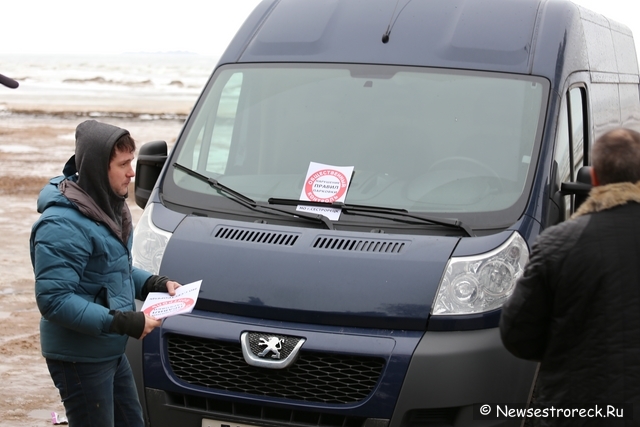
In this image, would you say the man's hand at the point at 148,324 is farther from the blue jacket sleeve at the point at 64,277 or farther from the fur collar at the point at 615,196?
the fur collar at the point at 615,196

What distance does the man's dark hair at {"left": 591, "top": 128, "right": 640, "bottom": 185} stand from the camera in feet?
11.1

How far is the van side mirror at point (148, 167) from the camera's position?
5.83 meters

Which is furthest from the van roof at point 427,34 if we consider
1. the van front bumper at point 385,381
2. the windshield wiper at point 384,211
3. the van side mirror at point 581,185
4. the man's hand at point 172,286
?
the man's hand at point 172,286

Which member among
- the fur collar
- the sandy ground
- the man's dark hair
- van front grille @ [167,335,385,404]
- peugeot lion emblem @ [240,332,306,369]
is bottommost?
the sandy ground

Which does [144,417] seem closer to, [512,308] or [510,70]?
[512,308]

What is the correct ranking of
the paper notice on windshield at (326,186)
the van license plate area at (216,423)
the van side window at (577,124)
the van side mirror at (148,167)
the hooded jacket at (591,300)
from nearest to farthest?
the hooded jacket at (591,300) < the van license plate area at (216,423) < the paper notice on windshield at (326,186) < the van side window at (577,124) < the van side mirror at (148,167)

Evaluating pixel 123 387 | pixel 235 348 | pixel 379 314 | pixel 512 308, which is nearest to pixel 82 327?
pixel 123 387

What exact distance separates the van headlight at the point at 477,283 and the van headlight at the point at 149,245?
54.5 inches

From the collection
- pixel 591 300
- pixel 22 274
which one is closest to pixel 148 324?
pixel 591 300

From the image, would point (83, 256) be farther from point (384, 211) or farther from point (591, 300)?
point (591, 300)

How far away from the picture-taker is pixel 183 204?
17.3 ft

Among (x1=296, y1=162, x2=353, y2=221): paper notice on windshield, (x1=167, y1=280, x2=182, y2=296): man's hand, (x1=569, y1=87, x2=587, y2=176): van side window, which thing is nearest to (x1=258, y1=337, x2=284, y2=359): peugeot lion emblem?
(x1=167, y1=280, x2=182, y2=296): man's hand

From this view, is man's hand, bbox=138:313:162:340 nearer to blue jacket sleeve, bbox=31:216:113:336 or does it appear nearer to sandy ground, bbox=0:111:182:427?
blue jacket sleeve, bbox=31:216:113:336

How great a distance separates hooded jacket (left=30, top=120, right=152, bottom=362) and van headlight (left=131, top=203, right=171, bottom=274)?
81 centimetres
